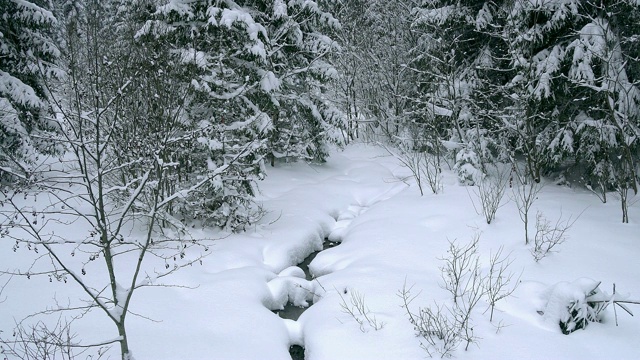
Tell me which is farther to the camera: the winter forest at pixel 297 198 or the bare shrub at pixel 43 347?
the winter forest at pixel 297 198

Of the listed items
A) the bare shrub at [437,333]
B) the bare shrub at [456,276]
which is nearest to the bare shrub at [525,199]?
the bare shrub at [456,276]

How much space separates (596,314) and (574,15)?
7.30 metres

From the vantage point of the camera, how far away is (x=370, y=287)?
20.0ft

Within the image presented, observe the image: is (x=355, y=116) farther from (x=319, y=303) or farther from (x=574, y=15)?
(x=319, y=303)

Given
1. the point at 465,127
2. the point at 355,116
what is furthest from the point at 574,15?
the point at 355,116

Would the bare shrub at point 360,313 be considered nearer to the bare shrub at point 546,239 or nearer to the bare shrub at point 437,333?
the bare shrub at point 437,333

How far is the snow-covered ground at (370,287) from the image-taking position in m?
4.82

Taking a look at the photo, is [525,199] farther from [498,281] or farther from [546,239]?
[498,281]

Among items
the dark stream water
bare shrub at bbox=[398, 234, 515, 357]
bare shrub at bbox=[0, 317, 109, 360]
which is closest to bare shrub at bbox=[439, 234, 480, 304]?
bare shrub at bbox=[398, 234, 515, 357]

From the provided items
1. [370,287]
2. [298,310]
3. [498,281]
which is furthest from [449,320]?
[298,310]

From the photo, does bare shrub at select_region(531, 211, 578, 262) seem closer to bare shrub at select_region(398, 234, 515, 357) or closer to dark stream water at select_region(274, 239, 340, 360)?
bare shrub at select_region(398, 234, 515, 357)

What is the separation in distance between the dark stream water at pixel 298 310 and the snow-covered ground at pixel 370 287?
0.11 metres

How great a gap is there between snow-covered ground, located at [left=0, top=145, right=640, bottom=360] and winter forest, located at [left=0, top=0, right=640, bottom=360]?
0.04 m

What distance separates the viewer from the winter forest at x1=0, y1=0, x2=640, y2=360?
4754 mm
